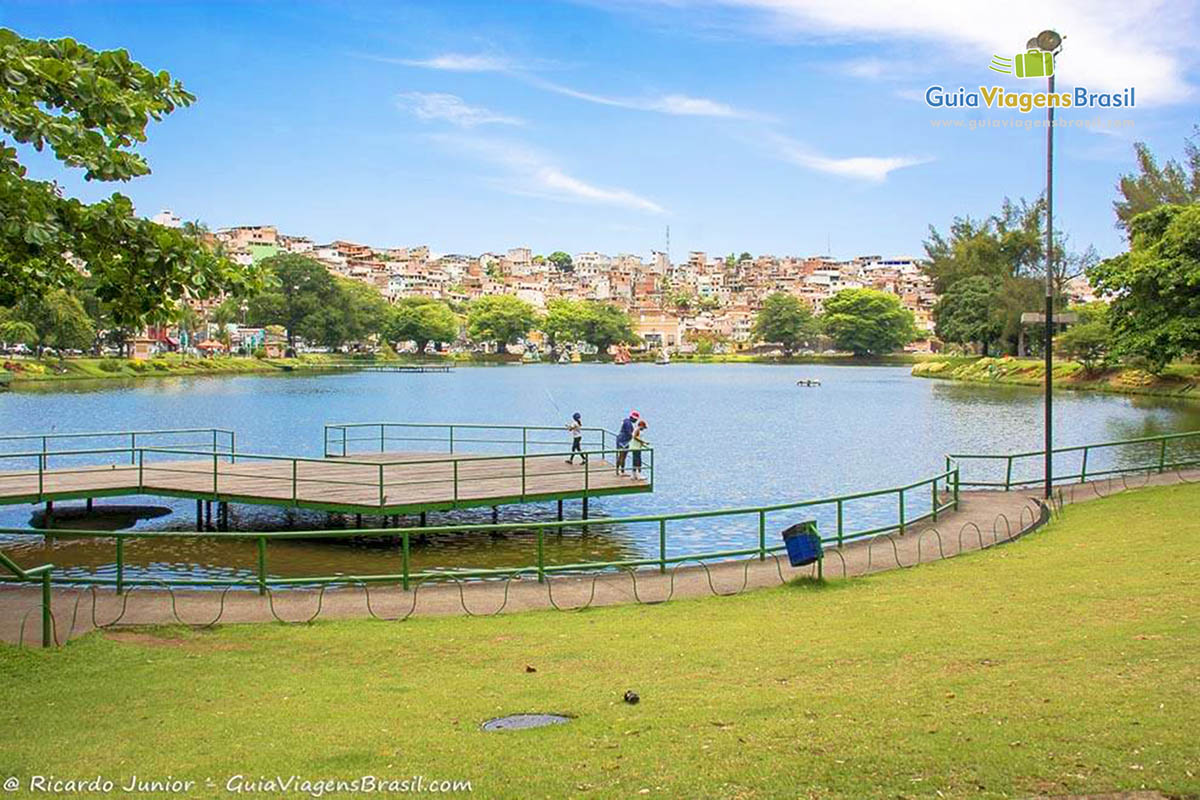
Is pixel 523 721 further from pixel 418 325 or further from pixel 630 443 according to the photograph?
pixel 418 325

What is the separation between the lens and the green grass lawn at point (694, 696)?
7.10 meters

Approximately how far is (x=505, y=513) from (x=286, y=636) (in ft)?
50.5

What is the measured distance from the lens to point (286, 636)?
13078mm

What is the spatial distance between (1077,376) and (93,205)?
91035 mm

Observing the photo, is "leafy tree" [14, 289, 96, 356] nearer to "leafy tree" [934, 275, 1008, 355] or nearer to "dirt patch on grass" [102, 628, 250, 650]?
"leafy tree" [934, 275, 1008, 355]

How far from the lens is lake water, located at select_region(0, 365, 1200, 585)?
23406mm

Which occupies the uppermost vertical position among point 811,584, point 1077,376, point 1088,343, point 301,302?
point 301,302

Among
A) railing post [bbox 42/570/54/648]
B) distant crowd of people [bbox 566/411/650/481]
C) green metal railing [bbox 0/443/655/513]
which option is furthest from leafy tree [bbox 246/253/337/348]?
railing post [bbox 42/570/54/648]

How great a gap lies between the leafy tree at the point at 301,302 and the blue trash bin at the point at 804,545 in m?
138

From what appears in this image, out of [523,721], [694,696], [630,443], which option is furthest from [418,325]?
[523,721]

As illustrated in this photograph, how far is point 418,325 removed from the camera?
180000 mm

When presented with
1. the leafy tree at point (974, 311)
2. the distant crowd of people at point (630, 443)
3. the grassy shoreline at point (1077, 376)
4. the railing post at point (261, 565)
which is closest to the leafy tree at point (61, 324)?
the distant crowd of people at point (630, 443)

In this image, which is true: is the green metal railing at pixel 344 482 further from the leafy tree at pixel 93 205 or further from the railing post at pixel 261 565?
the leafy tree at pixel 93 205

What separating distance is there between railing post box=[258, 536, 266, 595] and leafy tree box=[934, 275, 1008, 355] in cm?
10429
